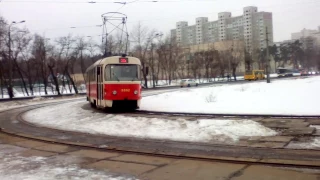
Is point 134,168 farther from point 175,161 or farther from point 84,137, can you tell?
point 84,137

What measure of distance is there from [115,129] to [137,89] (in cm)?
610

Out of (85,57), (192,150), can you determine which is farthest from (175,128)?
(85,57)

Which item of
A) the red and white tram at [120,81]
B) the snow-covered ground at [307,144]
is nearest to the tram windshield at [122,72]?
the red and white tram at [120,81]

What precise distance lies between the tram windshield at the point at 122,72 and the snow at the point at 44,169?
10.5 metres

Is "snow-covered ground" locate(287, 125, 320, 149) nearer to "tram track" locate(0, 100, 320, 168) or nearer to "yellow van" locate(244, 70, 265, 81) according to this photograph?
"tram track" locate(0, 100, 320, 168)

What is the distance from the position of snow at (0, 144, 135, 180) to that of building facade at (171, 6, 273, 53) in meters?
65.5

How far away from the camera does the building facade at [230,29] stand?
73.8 m

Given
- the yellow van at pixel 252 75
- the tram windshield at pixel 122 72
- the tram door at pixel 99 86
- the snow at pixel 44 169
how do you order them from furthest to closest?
the yellow van at pixel 252 75
the tram door at pixel 99 86
the tram windshield at pixel 122 72
the snow at pixel 44 169

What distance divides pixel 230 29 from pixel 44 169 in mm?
78356

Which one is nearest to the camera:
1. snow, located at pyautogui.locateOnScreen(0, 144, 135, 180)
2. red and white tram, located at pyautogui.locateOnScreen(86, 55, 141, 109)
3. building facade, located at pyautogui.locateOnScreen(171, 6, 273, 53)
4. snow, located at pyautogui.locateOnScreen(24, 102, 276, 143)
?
snow, located at pyautogui.locateOnScreen(0, 144, 135, 180)

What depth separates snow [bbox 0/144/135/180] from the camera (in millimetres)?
7145

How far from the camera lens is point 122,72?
20172 mm

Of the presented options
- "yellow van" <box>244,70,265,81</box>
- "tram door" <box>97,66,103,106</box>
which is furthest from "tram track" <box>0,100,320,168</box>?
"yellow van" <box>244,70,265,81</box>

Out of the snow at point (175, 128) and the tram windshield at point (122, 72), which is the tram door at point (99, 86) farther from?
the snow at point (175, 128)
